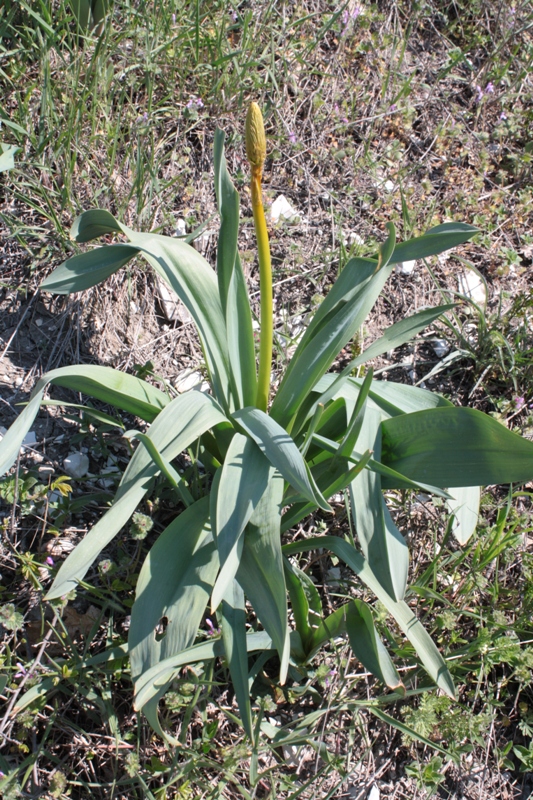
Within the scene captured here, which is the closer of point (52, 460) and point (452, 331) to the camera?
point (52, 460)

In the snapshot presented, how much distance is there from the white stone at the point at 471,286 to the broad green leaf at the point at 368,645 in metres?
1.61

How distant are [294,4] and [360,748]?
118 inches

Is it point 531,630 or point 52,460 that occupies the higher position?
point 52,460

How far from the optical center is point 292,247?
2547 millimetres

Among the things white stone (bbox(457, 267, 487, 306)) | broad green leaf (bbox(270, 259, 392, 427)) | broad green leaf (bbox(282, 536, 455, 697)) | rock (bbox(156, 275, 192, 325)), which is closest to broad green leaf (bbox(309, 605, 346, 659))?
broad green leaf (bbox(282, 536, 455, 697))

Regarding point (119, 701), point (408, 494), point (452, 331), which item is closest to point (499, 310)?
point (452, 331)

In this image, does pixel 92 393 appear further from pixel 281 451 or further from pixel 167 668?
pixel 167 668

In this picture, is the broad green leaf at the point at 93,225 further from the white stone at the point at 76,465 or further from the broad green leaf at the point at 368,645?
the broad green leaf at the point at 368,645

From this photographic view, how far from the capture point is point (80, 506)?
6.26 ft

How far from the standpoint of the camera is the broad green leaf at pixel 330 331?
5.12 feet

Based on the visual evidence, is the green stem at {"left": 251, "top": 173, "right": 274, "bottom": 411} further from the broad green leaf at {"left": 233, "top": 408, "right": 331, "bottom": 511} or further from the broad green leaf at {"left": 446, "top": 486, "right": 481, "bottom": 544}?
the broad green leaf at {"left": 446, "top": 486, "right": 481, "bottom": 544}

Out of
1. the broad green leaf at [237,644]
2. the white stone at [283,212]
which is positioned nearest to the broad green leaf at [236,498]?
the broad green leaf at [237,644]

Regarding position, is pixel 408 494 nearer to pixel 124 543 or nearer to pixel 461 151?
pixel 124 543

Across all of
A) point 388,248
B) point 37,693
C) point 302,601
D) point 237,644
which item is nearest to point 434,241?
point 388,248
